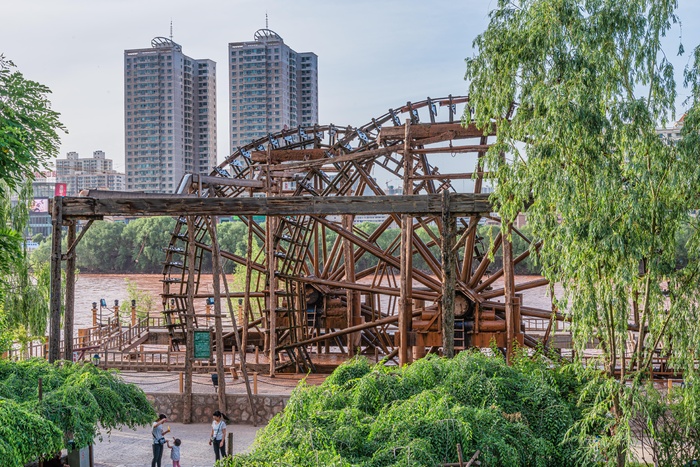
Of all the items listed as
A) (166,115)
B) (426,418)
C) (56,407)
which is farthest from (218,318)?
(166,115)

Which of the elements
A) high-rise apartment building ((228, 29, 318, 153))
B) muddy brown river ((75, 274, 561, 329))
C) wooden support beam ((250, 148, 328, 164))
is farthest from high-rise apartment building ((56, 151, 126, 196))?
wooden support beam ((250, 148, 328, 164))

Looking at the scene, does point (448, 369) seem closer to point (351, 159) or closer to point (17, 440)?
point (17, 440)

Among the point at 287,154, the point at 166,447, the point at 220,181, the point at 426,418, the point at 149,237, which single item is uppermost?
the point at 287,154

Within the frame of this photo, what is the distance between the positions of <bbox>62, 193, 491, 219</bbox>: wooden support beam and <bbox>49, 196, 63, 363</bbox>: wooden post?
143 mm

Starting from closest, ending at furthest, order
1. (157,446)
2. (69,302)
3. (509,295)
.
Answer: (157,446) < (69,302) < (509,295)

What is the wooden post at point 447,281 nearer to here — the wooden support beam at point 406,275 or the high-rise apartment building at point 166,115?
the wooden support beam at point 406,275

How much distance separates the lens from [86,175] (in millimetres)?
149000

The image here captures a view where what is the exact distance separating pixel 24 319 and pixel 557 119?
16943 millimetres

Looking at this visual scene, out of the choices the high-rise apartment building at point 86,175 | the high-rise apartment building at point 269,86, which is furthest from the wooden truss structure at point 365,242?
the high-rise apartment building at point 86,175

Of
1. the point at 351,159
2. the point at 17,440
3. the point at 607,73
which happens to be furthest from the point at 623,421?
the point at 351,159

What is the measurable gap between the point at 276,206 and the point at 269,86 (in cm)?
7262

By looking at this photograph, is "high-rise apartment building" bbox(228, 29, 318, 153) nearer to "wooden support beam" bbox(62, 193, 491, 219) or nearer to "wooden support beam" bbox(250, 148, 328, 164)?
"wooden support beam" bbox(250, 148, 328, 164)

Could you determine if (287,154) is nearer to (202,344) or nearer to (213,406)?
(202,344)

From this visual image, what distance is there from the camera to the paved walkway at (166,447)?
43.4 ft
